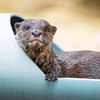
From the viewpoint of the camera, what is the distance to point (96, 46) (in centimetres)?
638

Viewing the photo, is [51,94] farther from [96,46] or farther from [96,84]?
[96,46]

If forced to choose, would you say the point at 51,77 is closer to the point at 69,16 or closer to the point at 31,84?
the point at 31,84

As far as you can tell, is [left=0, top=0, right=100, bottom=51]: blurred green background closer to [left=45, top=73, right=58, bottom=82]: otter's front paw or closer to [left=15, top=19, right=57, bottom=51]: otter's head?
[left=15, top=19, right=57, bottom=51]: otter's head

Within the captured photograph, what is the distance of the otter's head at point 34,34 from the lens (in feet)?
7.58

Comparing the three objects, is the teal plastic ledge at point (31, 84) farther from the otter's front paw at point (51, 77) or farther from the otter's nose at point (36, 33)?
the otter's nose at point (36, 33)

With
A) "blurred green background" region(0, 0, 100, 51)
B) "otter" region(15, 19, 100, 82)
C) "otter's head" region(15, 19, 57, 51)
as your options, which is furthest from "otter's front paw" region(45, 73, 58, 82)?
"blurred green background" region(0, 0, 100, 51)

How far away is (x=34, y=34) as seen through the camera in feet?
7.54

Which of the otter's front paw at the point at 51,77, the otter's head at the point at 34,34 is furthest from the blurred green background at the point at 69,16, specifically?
the otter's front paw at the point at 51,77

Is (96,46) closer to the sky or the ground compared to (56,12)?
closer to the ground

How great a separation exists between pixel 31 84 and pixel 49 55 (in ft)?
1.16

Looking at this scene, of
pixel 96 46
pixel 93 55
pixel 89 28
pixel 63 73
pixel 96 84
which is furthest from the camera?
pixel 89 28

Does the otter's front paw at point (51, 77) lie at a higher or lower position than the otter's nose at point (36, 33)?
lower

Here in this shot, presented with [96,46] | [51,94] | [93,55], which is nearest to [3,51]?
[51,94]

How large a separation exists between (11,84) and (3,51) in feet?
0.66
